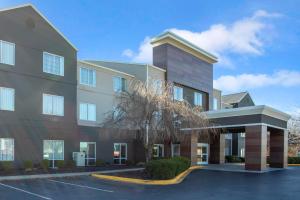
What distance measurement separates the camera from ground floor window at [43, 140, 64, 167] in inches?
985

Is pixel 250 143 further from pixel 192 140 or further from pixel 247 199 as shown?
pixel 247 199

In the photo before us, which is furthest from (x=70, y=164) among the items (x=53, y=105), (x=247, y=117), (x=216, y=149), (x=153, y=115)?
(x=216, y=149)

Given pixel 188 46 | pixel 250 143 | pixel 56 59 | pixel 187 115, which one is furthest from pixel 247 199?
pixel 188 46

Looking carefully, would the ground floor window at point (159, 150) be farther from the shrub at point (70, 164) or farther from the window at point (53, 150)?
the window at point (53, 150)

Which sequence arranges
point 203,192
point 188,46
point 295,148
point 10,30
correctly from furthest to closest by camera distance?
point 295,148 < point 188,46 < point 10,30 < point 203,192

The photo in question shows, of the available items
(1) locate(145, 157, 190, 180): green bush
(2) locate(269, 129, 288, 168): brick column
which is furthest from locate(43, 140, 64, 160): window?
(2) locate(269, 129, 288, 168): brick column

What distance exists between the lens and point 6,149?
2255cm

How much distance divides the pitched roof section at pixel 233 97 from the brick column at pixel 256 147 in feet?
84.5

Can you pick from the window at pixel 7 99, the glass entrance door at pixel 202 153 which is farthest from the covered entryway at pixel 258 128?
the window at pixel 7 99

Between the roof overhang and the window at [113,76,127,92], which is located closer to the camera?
the roof overhang

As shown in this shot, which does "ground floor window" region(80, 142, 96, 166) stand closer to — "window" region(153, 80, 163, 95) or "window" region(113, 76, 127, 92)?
"window" region(113, 76, 127, 92)

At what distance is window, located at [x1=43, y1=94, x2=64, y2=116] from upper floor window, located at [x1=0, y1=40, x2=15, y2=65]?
141 inches

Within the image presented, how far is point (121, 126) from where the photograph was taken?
22.5 metres

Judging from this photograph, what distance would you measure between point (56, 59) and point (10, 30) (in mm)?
4056
